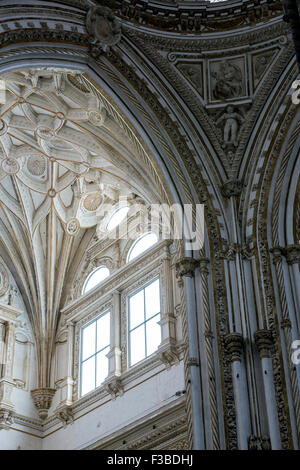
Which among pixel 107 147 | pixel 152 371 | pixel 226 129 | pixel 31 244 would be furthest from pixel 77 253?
pixel 226 129

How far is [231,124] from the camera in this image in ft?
49.9

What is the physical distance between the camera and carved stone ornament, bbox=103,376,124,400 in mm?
16734

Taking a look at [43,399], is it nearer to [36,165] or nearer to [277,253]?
[36,165]

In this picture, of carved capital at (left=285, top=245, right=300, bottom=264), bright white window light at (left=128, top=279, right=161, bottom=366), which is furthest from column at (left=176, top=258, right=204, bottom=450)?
bright white window light at (left=128, top=279, right=161, bottom=366)

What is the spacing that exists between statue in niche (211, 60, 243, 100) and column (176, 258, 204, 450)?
355cm

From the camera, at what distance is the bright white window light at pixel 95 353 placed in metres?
17.8

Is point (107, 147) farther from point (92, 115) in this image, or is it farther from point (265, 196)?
point (265, 196)

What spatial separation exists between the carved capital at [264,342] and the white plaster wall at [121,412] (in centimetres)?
307

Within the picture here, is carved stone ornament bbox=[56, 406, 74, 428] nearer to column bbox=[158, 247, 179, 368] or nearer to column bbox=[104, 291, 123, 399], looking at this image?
column bbox=[104, 291, 123, 399]

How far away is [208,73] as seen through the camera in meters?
15.6

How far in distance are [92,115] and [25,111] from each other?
1.76 metres

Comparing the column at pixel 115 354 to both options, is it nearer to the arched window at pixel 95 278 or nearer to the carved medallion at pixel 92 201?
the arched window at pixel 95 278

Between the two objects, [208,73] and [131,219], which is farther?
[131,219]
